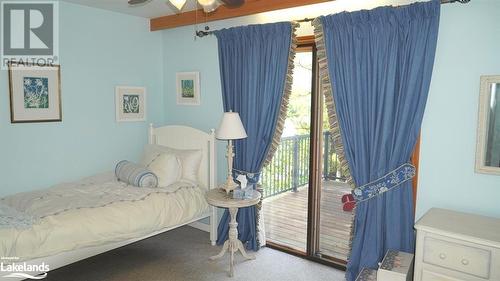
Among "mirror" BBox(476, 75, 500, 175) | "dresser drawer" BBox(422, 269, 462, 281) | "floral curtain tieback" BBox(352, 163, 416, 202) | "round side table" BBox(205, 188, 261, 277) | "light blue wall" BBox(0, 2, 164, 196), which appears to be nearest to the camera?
"dresser drawer" BBox(422, 269, 462, 281)

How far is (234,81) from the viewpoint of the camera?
3551 millimetres

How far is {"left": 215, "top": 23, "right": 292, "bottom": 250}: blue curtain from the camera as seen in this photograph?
127 inches

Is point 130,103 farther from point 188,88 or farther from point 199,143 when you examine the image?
point 199,143

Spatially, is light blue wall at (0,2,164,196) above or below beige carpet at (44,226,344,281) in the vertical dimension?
above

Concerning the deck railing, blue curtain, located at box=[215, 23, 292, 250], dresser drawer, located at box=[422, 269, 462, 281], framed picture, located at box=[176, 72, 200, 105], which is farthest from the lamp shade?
dresser drawer, located at box=[422, 269, 462, 281]

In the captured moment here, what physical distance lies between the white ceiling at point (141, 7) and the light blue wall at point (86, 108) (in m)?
0.11

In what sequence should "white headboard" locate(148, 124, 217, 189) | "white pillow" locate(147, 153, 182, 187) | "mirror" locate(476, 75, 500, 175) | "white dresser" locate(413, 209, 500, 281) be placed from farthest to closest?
"white headboard" locate(148, 124, 217, 189) → "white pillow" locate(147, 153, 182, 187) → "mirror" locate(476, 75, 500, 175) → "white dresser" locate(413, 209, 500, 281)

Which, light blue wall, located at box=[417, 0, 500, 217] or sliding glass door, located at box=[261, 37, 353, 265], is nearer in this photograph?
light blue wall, located at box=[417, 0, 500, 217]

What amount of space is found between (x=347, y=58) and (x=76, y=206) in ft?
7.96

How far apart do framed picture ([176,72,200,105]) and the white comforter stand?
1.10m

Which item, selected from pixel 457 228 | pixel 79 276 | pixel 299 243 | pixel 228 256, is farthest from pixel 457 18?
pixel 79 276

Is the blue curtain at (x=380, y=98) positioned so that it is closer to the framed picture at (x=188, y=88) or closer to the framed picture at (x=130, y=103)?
the framed picture at (x=188, y=88)

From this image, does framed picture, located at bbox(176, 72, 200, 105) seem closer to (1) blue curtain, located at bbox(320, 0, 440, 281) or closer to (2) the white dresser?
(1) blue curtain, located at bbox(320, 0, 440, 281)

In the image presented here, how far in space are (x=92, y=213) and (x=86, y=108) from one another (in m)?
1.51
